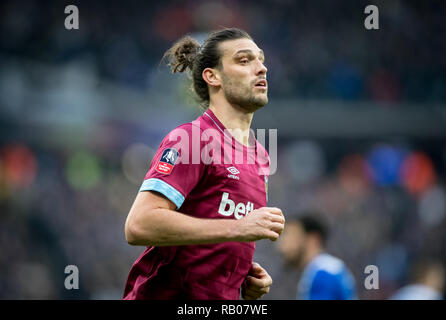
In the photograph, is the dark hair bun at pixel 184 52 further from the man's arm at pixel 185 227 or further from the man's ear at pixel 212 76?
the man's arm at pixel 185 227

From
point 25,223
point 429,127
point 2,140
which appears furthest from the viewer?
point 429,127

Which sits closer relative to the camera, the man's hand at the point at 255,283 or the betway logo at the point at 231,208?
the betway logo at the point at 231,208

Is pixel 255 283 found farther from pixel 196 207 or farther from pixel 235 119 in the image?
pixel 235 119

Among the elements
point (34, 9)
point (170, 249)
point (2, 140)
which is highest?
point (34, 9)

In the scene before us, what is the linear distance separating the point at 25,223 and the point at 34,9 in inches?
367

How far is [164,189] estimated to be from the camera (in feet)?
9.29

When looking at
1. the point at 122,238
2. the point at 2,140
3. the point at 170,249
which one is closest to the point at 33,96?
the point at 2,140

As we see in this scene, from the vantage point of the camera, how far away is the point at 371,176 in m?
17.5

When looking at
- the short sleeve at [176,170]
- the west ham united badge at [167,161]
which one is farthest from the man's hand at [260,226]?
the west ham united badge at [167,161]

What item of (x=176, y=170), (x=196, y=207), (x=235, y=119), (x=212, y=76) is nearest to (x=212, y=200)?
(x=196, y=207)

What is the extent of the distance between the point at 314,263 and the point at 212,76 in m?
3.22

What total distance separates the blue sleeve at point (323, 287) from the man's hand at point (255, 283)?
251 cm

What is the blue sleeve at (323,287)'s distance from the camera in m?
5.69
